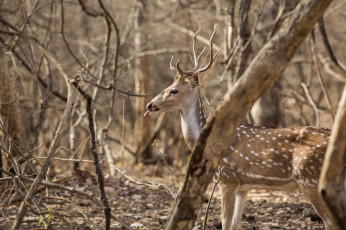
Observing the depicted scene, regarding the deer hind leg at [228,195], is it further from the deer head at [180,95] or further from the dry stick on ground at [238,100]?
the dry stick on ground at [238,100]

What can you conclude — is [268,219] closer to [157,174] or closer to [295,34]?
[295,34]

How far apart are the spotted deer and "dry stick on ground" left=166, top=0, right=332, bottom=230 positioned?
1.74 m

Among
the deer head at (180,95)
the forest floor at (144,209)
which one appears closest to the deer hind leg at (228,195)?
the forest floor at (144,209)

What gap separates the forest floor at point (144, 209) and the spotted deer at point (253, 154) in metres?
0.67

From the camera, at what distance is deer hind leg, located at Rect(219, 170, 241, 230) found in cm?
592

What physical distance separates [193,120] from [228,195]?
3.40ft

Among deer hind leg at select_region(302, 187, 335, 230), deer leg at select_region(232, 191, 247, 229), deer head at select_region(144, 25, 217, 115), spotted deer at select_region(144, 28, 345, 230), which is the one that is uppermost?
deer head at select_region(144, 25, 217, 115)

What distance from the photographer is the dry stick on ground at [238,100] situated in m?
3.69

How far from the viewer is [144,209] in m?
7.41

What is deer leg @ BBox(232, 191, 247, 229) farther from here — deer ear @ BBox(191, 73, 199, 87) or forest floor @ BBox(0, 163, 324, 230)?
deer ear @ BBox(191, 73, 199, 87)

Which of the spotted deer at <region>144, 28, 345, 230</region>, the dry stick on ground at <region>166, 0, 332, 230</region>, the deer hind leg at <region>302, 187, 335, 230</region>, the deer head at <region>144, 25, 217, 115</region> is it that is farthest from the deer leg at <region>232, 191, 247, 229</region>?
the dry stick on ground at <region>166, 0, 332, 230</region>

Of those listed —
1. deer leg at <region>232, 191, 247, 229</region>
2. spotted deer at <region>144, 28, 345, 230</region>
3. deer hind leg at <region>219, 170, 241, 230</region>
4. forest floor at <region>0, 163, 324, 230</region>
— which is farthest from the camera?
forest floor at <region>0, 163, 324, 230</region>

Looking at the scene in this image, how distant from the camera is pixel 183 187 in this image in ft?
12.9

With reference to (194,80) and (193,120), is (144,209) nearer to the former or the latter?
(193,120)
